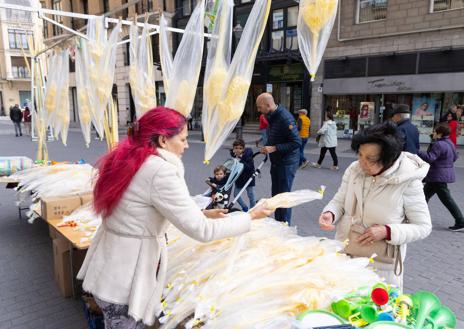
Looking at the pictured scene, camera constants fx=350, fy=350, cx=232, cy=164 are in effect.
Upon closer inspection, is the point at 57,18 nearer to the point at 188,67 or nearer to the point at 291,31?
the point at 291,31

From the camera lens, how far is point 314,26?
2.83 metres

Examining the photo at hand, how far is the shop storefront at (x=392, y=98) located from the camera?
13.1 meters

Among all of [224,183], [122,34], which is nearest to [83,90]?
[224,183]

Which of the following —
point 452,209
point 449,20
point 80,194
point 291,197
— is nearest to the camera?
point 291,197

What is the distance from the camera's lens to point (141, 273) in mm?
1745

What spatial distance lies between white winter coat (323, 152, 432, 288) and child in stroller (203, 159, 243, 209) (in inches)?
93.4

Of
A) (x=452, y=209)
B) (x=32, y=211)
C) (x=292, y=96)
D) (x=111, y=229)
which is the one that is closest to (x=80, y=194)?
(x=32, y=211)

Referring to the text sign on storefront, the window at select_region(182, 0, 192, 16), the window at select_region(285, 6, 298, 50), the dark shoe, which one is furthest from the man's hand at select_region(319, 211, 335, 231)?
the window at select_region(182, 0, 192, 16)

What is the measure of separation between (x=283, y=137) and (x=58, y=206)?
278cm

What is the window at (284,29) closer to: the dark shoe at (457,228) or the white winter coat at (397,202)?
the dark shoe at (457,228)

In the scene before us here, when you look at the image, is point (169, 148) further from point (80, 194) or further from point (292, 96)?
point (292, 96)

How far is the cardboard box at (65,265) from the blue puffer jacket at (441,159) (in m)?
4.71

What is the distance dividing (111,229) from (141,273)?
0.88 feet

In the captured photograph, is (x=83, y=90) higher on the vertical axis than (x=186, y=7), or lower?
lower
